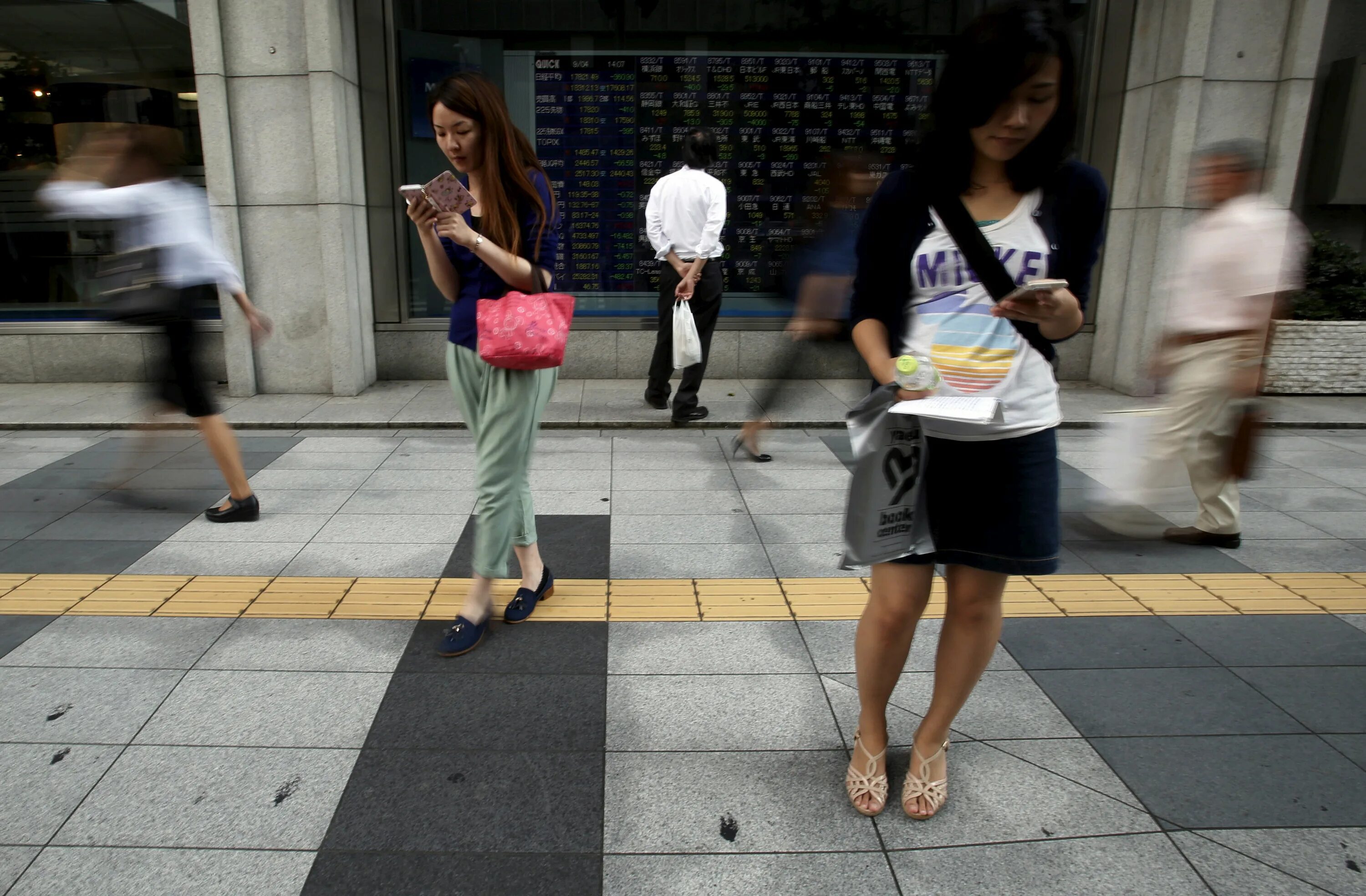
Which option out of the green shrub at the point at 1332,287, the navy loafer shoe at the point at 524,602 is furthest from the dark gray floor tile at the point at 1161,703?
the green shrub at the point at 1332,287

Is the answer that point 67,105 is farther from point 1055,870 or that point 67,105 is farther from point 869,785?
point 1055,870

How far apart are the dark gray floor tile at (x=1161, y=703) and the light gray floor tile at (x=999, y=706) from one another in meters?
0.05

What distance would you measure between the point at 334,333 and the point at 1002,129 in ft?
20.9

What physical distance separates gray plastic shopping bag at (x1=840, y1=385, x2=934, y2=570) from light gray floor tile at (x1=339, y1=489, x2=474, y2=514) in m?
3.05

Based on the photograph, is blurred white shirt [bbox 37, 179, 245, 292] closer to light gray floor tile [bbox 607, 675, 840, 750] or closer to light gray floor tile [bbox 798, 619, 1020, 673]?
light gray floor tile [bbox 607, 675, 840, 750]

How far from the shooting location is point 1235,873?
7.29 feet

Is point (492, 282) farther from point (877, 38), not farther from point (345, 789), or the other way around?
point (877, 38)

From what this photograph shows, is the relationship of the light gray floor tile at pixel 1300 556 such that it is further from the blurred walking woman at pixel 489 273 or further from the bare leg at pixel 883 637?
the blurred walking woman at pixel 489 273

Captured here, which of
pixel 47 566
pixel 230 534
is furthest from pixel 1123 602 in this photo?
pixel 47 566

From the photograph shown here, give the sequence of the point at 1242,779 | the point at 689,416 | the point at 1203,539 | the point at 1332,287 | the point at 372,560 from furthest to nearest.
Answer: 1. the point at 1332,287
2. the point at 689,416
3. the point at 1203,539
4. the point at 372,560
5. the point at 1242,779

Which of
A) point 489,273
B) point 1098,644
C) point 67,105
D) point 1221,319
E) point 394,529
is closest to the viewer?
A: point 489,273

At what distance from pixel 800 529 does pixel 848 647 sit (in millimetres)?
1325

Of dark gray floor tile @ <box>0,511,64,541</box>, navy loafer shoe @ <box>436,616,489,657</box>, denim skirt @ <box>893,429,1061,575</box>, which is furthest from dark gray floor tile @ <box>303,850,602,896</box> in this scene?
dark gray floor tile @ <box>0,511,64,541</box>

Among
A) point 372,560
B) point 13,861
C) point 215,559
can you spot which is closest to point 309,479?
point 215,559
